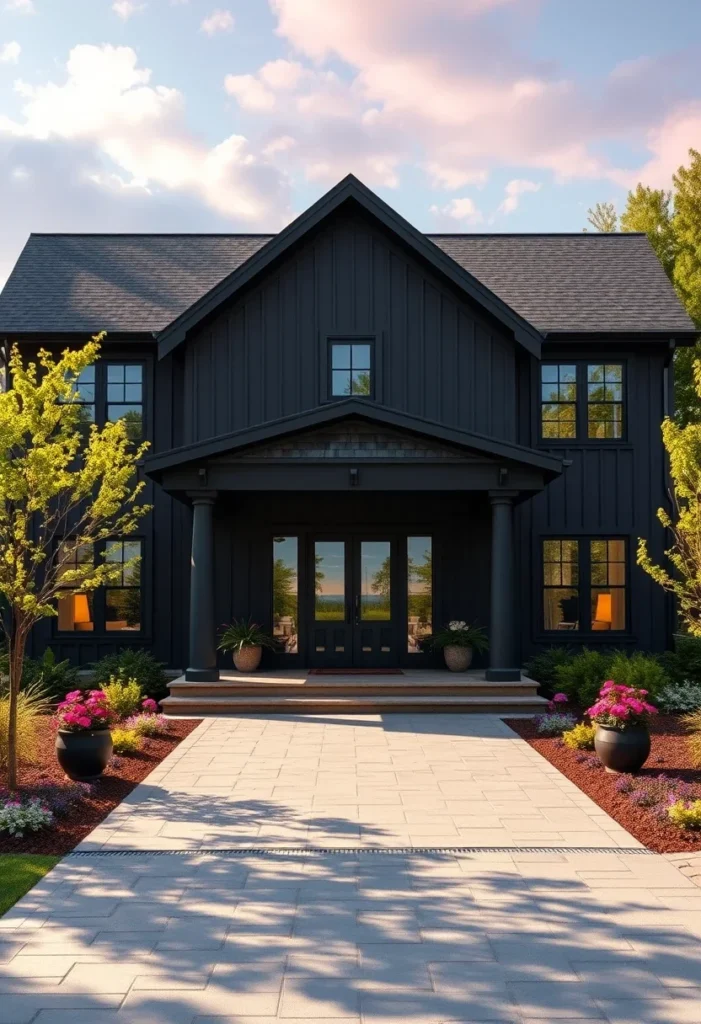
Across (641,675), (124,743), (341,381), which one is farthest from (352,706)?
(341,381)

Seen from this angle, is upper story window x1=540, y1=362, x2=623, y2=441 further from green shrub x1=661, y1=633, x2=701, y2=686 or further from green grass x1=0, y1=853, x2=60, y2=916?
green grass x1=0, y1=853, x2=60, y2=916

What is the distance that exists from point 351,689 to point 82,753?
235 inches

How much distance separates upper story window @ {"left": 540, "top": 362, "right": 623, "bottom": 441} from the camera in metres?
17.8

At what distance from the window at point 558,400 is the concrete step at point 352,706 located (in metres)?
5.97

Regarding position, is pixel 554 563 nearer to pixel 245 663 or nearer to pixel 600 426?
pixel 600 426

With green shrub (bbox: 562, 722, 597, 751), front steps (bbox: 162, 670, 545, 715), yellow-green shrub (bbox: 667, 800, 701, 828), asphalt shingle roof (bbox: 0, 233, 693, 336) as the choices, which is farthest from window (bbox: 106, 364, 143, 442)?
yellow-green shrub (bbox: 667, 800, 701, 828)

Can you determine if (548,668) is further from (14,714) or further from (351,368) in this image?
(14,714)

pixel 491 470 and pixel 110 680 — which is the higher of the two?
pixel 491 470

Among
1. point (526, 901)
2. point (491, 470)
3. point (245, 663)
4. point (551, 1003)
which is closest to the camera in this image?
point (551, 1003)

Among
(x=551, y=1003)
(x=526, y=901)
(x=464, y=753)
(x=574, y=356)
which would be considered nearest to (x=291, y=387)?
(x=574, y=356)

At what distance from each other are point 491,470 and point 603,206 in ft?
82.6

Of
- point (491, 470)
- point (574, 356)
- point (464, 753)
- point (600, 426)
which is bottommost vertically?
point (464, 753)

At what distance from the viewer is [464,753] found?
11234 mm

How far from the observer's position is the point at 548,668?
15.9 metres
